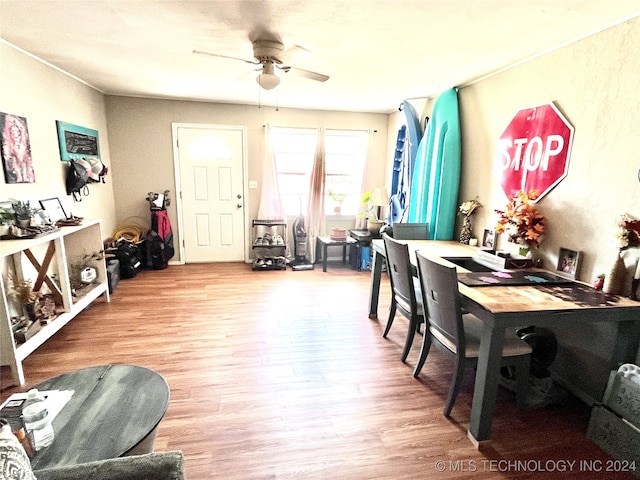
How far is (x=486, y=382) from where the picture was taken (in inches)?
65.5

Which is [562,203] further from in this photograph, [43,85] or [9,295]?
[43,85]

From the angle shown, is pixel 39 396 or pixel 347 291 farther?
pixel 347 291

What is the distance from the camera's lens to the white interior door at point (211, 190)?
4680 millimetres

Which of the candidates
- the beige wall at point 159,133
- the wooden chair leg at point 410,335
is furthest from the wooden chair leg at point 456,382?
the beige wall at point 159,133

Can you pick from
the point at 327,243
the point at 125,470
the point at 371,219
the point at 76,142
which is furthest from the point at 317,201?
the point at 125,470

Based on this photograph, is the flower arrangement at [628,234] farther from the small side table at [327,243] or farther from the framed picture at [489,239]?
the small side table at [327,243]

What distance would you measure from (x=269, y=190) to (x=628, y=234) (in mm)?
4010

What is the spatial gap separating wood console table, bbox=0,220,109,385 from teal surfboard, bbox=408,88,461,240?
10.9 feet

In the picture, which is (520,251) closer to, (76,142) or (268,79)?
(268,79)

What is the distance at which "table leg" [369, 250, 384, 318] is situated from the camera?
3104 mm

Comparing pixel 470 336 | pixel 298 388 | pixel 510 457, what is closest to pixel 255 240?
pixel 298 388

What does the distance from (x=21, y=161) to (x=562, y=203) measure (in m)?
4.04

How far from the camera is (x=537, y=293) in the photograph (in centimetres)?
185

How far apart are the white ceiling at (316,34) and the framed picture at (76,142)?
55 cm
